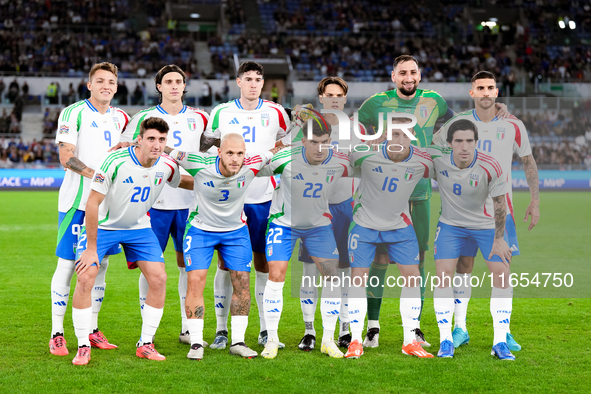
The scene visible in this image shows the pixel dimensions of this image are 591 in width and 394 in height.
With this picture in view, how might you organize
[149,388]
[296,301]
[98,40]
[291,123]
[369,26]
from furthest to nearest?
[369,26] → [98,40] → [296,301] → [291,123] → [149,388]

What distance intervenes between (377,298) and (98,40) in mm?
29007

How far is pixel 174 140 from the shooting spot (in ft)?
18.7

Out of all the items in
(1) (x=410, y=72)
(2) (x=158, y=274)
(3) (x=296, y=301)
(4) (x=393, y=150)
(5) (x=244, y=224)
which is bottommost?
(3) (x=296, y=301)

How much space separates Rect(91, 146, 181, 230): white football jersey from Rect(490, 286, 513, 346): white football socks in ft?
9.98

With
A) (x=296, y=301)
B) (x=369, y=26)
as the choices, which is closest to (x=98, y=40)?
(x=369, y=26)

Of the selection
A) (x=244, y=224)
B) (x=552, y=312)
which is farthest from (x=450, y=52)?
(x=244, y=224)

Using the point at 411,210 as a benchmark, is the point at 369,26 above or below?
above

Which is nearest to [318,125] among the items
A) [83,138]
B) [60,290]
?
[83,138]

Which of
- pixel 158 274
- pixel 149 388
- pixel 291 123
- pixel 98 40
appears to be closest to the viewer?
pixel 149 388

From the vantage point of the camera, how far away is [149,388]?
4379mm

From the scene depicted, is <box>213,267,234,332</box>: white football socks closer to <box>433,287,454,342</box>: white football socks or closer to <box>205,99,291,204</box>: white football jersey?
<box>205,99,291,204</box>: white football jersey

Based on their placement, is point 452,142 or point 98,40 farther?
point 98,40

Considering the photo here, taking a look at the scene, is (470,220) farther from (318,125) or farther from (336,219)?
(318,125)

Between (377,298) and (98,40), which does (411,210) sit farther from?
(98,40)
